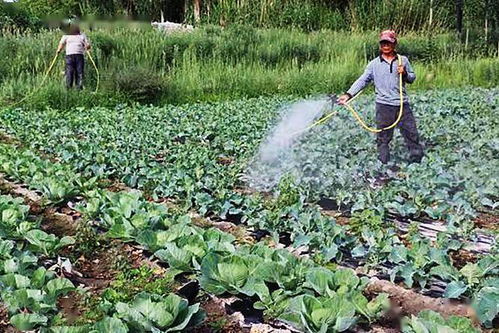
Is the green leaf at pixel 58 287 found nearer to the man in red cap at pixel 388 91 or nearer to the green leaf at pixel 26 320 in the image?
the green leaf at pixel 26 320

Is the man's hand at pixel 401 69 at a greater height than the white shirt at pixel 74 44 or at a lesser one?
greater

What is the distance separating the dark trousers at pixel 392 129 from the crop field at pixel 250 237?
0.19 meters

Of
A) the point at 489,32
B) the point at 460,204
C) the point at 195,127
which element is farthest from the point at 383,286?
the point at 489,32

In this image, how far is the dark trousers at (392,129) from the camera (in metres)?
6.05

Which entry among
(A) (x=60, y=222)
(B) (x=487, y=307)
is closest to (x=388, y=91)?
(A) (x=60, y=222)

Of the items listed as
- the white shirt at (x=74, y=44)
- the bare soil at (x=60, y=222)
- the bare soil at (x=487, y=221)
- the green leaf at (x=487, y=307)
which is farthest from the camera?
the white shirt at (x=74, y=44)

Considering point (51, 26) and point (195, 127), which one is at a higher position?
point (51, 26)

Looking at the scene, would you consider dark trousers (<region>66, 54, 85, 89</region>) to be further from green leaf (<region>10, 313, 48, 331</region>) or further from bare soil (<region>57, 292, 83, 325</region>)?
green leaf (<region>10, 313, 48, 331</region>)

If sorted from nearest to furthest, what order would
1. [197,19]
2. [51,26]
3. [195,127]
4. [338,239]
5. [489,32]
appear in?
[338,239], [195,127], [51,26], [197,19], [489,32]

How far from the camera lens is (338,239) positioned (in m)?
3.59

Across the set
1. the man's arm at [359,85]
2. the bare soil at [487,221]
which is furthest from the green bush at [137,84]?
the bare soil at [487,221]

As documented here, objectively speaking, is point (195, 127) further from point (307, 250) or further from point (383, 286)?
point (383, 286)

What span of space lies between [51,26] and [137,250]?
14.0 metres

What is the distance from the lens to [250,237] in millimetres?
4020
